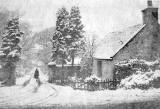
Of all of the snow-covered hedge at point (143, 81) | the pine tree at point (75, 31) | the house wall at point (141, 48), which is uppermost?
the pine tree at point (75, 31)

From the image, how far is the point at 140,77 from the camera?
20.4 m

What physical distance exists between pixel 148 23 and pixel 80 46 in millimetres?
17788

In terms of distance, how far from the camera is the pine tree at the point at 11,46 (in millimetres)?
28094

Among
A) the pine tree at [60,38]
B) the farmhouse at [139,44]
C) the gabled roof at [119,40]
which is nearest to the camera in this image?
the farmhouse at [139,44]

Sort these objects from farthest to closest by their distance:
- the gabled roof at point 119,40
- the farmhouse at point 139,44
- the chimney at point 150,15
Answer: the chimney at point 150,15
the gabled roof at point 119,40
the farmhouse at point 139,44

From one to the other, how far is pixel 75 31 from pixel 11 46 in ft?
49.5

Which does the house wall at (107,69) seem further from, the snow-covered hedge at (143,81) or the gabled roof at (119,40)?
the snow-covered hedge at (143,81)

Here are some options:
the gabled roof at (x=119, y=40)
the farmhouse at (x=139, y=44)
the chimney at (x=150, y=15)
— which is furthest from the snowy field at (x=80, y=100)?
the chimney at (x=150, y=15)

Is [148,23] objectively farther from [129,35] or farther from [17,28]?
[17,28]

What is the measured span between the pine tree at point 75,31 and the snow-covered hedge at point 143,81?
20.2 metres

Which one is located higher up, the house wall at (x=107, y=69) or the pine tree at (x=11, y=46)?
the pine tree at (x=11, y=46)

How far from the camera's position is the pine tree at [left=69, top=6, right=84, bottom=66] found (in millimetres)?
40438

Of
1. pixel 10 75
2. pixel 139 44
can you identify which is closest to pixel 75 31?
pixel 10 75

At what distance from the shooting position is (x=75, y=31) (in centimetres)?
4116
